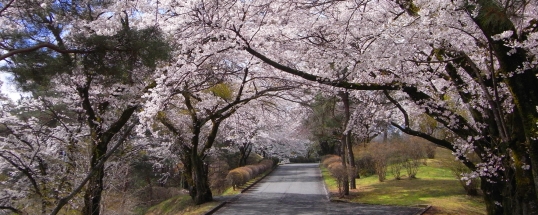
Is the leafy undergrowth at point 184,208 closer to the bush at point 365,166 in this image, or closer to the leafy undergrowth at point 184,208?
the leafy undergrowth at point 184,208

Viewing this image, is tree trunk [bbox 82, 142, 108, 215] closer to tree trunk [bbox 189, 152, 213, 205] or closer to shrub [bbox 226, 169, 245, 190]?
tree trunk [bbox 189, 152, 213, 205]

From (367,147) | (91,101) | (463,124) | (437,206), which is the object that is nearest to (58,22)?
(91,101)

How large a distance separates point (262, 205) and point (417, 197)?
18.3 ft

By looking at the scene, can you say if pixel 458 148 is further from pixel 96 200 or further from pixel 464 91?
pixel 96 200

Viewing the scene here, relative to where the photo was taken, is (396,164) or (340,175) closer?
(340,175)

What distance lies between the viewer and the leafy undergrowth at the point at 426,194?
39.4ft

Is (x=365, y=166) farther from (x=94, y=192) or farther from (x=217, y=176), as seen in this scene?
(x=94, y=192)

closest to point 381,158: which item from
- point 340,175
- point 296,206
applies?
point 340,175

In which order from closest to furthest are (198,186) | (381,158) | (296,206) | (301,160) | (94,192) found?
1. (94,192)
2. (296,206)
3. (198,186)
4. (381,158)
5. (301,160)

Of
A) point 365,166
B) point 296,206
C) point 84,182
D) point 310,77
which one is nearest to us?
point 84,182

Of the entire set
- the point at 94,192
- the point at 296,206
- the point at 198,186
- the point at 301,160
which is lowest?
the point at 296,206

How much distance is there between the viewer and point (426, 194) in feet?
47.3

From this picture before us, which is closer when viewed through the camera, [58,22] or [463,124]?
[58,22]

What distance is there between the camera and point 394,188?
16359 millimetres
